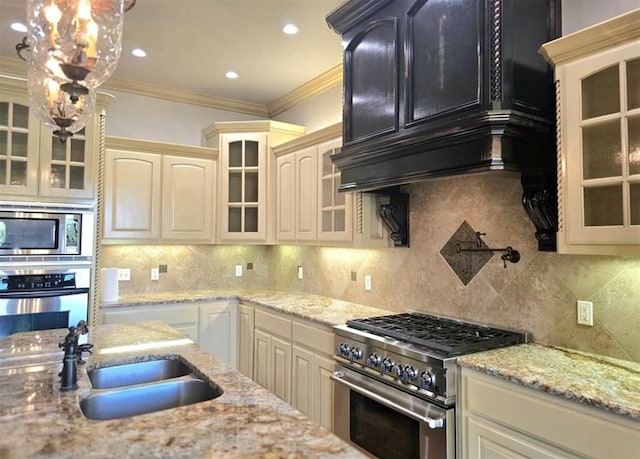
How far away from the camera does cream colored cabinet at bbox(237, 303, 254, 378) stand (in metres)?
3.85

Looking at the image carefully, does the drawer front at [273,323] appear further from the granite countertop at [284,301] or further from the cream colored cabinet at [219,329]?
the cream colored cabinet at [219,329]

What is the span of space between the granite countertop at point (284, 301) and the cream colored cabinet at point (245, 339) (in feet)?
0.33

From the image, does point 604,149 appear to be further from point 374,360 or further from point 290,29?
point 290,29

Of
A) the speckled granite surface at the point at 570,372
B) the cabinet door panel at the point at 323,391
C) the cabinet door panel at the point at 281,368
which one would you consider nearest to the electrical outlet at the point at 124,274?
the cabinet door panel at the point at 281,368

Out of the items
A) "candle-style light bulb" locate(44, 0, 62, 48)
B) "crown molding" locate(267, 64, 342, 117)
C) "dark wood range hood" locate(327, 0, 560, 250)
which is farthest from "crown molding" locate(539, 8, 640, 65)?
"crown molding" locate(267, 64, 342, 117)

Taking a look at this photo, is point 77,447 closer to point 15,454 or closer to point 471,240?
point 15,454

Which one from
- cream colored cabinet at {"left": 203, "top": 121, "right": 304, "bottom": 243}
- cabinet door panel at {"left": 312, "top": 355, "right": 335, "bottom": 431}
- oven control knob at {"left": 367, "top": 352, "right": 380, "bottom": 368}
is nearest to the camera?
oven control knob at {"left": 367, "top": 352, "right": 380, "bottom": 368}

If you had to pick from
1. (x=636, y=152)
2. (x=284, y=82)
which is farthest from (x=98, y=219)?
(x=636, y=152)

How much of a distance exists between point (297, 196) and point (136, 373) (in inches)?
89.6

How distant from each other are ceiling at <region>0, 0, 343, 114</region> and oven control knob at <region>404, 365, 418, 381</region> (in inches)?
90.9

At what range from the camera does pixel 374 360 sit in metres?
2.36

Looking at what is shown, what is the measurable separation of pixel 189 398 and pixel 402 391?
3.51ft

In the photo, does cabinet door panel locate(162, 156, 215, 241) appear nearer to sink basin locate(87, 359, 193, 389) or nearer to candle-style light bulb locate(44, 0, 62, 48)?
sink basin locate(87, 359, 193, 389)

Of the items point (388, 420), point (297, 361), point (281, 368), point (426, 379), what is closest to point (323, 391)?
point (297, 361)
